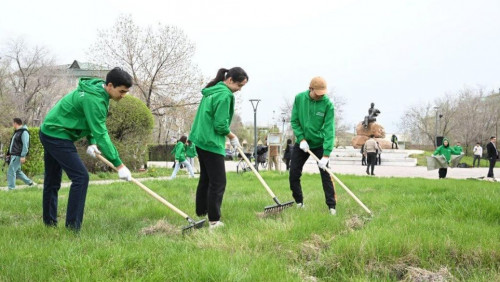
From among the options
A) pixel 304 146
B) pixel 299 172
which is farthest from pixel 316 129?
pixel 299 172

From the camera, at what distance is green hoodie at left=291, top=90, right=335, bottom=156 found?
5.21 meters

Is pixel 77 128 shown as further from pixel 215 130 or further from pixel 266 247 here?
pixel 266 247

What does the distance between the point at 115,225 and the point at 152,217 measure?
657 millimetres

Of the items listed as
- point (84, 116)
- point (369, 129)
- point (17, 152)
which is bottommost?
point (17, 152)

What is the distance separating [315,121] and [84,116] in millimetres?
2756

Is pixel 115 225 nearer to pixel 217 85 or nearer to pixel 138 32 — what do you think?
pixel 217 85

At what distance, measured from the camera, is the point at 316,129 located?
208 inches

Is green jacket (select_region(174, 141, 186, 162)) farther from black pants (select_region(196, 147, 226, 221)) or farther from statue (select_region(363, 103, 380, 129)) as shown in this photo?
statue (select_region(363, 103, 380, 129))

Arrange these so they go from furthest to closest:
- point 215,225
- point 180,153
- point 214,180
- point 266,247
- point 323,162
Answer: point 180,153 < point 323,162 < point 214,180 < point 215,225 < point 266,247

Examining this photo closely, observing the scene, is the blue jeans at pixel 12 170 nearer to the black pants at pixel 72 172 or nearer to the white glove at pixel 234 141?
the black pants at pixel 72 172

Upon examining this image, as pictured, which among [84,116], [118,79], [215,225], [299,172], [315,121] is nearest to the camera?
[118,79]

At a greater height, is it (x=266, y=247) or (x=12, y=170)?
(x=12, y=170)

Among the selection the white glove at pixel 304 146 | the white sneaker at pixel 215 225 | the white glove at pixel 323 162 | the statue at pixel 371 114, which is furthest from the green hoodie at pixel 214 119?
the statue at pixel 371 114

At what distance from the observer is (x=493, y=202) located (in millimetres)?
4930
